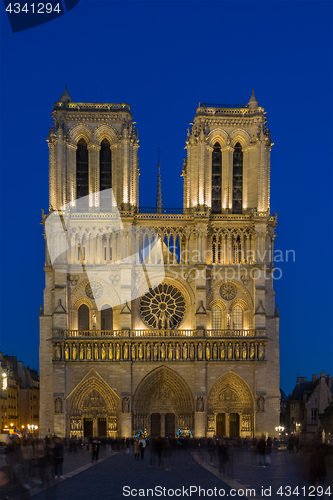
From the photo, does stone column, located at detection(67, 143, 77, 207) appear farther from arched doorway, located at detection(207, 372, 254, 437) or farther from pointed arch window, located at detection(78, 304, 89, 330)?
arched doorway, located at detection(207, 372, 254, 437)

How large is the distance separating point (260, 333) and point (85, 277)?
13496 millimetres

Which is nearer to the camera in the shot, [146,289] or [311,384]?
[146,289]

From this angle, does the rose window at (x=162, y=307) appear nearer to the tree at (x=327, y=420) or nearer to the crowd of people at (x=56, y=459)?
the crowd of people at (x=56, y=459)

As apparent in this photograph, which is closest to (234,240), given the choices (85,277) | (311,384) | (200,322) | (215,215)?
(215,215)

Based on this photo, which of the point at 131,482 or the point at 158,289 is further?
the point at 158,289

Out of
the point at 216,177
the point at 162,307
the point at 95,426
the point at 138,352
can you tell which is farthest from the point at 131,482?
the point at 216,177

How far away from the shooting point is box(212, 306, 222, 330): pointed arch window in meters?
54.3

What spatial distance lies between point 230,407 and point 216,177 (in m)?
17.9

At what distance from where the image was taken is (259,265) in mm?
53156

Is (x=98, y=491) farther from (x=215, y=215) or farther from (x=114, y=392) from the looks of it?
(x=215, y=215)

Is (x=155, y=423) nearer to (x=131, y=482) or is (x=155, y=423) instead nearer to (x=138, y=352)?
(x=138, y=352)

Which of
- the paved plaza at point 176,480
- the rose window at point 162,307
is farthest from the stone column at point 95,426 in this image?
the paved plaza at point 176,480

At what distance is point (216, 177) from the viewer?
5669 centimetres

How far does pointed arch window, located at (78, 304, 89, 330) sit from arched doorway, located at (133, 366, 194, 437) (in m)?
6.39
